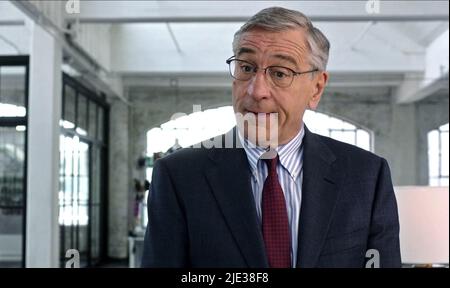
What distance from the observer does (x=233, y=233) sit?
0.68m

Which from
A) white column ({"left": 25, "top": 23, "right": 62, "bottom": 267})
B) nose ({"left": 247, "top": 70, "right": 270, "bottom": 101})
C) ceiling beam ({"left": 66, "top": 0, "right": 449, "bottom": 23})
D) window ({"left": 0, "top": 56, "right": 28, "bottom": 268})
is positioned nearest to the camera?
nose ({"left": 247, "top": 70, "right": 270, "bottom": 101})

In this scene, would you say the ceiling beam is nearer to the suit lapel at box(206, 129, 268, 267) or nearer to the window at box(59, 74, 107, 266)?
the suit lapel at box(206, 129, 268, 267)

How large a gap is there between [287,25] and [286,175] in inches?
6.9

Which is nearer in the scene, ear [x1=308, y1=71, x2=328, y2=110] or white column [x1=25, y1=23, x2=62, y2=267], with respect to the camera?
ear [x1=308, y1=71, x2=328, y2=110]

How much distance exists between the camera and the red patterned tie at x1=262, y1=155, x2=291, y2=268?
690mm

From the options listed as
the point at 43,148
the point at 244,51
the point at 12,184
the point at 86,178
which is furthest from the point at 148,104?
the point at 12,184

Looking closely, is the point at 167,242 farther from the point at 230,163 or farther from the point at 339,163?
the point at 339,163

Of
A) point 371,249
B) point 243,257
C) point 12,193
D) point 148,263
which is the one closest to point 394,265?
point 371,249

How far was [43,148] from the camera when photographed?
13.4 feet

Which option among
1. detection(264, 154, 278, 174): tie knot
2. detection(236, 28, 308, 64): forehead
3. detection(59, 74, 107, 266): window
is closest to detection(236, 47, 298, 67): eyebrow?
detection(236, 28, 308, 64): forehead

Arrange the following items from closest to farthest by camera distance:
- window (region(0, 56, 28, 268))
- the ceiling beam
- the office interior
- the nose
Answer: the nose, the office interior, the ceiling beam, window (region(0, 56, 28, 268))

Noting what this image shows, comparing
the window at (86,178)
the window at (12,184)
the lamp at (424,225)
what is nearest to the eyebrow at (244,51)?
the lamp at (424,225)

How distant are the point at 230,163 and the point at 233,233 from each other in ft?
0.28
